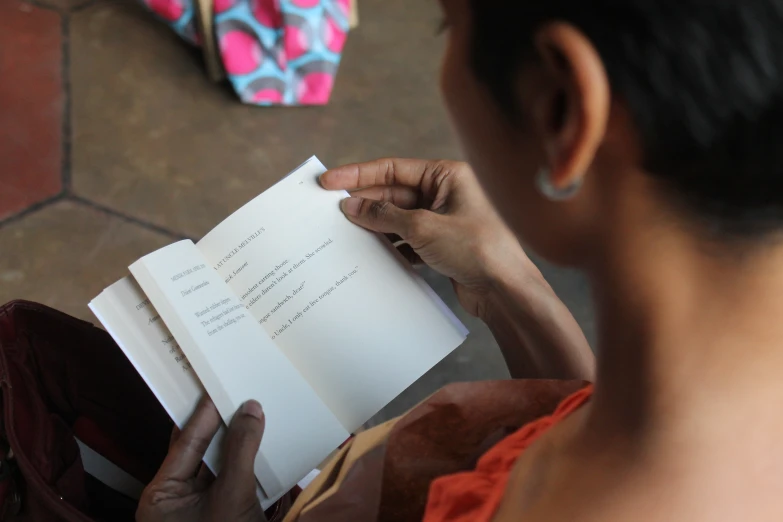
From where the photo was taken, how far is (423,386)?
3.57 feet

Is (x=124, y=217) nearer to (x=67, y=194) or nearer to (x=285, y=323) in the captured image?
(x=67, y=194)

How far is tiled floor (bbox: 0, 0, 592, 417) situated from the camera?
112 cm

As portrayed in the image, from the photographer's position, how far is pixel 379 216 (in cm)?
71

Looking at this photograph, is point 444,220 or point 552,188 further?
point 444,220

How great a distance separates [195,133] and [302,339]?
75 cm

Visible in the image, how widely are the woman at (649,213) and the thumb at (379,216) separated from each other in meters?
0.32

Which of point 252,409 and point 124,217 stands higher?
point 124,217

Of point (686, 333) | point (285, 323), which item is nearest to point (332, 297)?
point (285, 323)

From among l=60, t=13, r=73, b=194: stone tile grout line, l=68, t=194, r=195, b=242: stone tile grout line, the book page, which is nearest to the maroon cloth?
the book page

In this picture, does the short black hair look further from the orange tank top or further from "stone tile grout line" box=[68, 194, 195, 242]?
"stone tile grout line" box=[68, 194, 195, 242]

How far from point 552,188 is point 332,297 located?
441 millimetres

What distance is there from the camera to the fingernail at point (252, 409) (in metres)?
0.61

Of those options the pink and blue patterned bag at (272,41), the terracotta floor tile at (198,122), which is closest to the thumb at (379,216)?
the terracotta floor tile at (198,122)

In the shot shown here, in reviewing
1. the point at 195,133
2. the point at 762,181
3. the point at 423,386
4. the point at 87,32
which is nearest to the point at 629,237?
the point at 762,181
